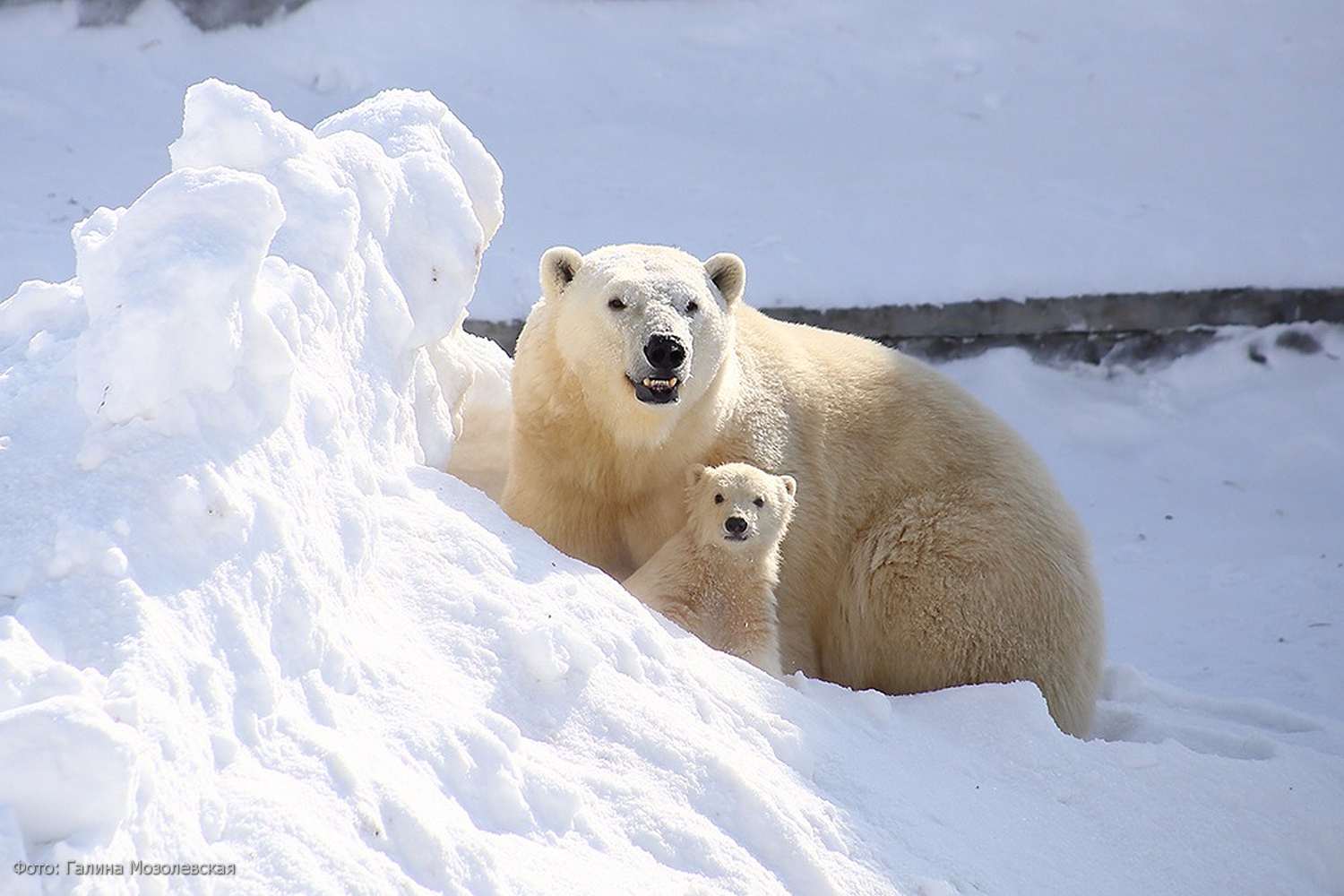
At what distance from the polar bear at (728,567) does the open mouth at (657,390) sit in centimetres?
24

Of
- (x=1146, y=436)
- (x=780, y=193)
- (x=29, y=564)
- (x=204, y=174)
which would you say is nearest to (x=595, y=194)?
(x=780, y=193)

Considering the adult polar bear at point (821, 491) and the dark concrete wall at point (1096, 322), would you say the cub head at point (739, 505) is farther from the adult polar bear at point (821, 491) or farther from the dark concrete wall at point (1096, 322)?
the dark concrete wall at point (1096, 322)

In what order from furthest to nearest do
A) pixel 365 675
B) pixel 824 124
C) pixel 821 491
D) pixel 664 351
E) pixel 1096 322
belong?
pixel 824 124 < pixel 1096 322 < pixel 821 491 < pixel 664 351 < pixel 365 675

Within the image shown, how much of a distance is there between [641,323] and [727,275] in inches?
17.7

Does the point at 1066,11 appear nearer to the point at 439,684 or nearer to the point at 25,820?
the point at 439,684

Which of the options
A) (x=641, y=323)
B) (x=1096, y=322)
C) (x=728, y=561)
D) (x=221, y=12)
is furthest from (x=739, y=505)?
(x=221, y=12)

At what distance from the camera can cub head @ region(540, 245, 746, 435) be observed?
4.14 m

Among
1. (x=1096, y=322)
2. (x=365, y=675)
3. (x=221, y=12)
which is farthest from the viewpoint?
(x=221, y=12)

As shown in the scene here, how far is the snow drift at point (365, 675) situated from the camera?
210cm

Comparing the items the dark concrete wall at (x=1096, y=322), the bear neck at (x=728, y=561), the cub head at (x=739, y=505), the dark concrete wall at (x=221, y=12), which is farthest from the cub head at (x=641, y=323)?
the dark concrete wall at (x=221, y=12)

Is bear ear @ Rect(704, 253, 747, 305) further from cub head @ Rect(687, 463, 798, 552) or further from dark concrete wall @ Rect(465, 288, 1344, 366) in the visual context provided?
dark concrete wall @ Rect(465, 288, 1344, 366)

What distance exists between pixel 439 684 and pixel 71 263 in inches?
202

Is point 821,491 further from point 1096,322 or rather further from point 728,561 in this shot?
point 1096,322

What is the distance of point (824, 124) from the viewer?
28.4 feet
